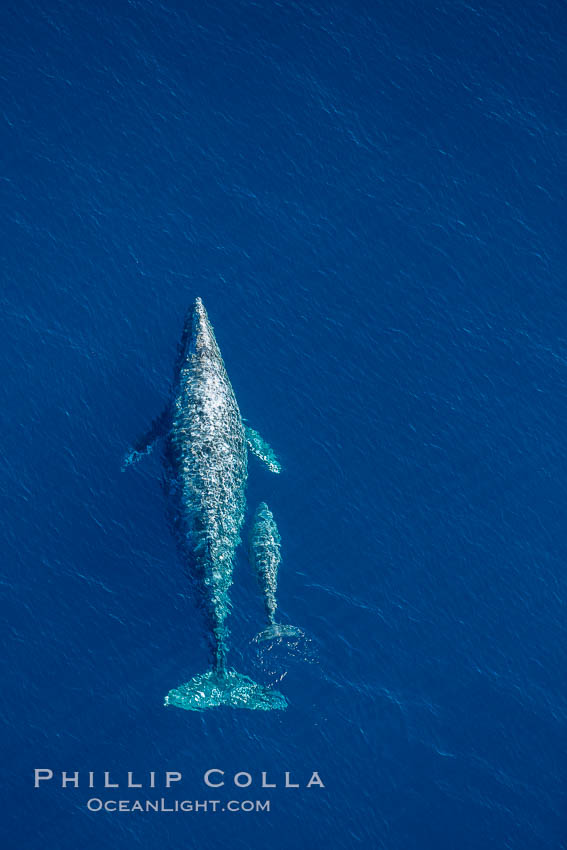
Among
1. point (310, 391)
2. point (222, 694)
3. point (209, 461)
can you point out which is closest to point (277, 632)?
point (222, 694)

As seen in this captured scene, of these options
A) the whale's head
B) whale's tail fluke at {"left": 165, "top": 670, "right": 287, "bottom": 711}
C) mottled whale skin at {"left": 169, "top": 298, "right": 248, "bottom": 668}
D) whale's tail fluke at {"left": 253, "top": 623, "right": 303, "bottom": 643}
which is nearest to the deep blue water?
whale's tail fluke at {"left": 253, "top": 623, "right": 303, "bottom": 643}

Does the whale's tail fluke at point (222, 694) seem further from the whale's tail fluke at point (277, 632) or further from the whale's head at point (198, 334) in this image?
the whale's head at point (198, 334)

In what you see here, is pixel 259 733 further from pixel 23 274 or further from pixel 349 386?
pixel 23 274

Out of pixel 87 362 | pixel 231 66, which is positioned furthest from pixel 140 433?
pixel 231 66

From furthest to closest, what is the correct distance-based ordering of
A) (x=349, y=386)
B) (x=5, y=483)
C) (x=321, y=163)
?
1. (x=321, y=163)
2. (x=349, y=386)
3. (x=5, y=483)

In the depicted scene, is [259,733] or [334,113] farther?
[334,113]

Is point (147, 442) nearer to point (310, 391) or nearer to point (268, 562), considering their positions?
point (268, 562)

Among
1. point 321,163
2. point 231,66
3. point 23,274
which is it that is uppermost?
point 231,66

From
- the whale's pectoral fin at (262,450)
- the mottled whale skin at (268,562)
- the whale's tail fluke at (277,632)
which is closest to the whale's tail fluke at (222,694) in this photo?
the whale's tail fluke at (277,632)
